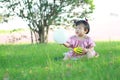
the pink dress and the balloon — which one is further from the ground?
the balloon

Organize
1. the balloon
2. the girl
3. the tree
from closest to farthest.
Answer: the balloon, the girl, the tree

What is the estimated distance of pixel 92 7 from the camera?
1208 inches

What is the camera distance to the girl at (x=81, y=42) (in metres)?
9.32

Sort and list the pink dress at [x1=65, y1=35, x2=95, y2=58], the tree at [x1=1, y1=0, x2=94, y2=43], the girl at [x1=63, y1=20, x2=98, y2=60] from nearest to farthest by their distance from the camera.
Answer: the girl at [x1=63, y1=20, x2=98, y2=60] < the pink dress at [x1=65, y1=35, x2=95, y2=58] < the tree at [x1=1, y1=0, x2=94, y2=43]

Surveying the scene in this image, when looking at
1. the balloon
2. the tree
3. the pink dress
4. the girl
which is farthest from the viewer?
the tree

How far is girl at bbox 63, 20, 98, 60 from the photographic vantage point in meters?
9.32

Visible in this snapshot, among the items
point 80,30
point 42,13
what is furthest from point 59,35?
point 42,13

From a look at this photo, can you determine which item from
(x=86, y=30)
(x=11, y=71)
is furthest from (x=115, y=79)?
(x=86, y=30)

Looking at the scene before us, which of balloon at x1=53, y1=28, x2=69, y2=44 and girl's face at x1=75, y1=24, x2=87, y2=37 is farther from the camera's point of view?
girl's face at x1=75, y1=24, x2=87, y2=37

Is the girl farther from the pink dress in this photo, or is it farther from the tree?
the tree

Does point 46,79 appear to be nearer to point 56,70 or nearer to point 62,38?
point 56,70

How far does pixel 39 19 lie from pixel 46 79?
23.7m

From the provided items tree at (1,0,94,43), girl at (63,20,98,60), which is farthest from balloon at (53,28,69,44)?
tree at (1,0,94,43)

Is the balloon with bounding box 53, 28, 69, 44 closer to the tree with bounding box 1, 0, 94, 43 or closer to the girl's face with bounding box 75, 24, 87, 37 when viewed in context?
the girl's face with bounding box 75, 24, 87, 37
